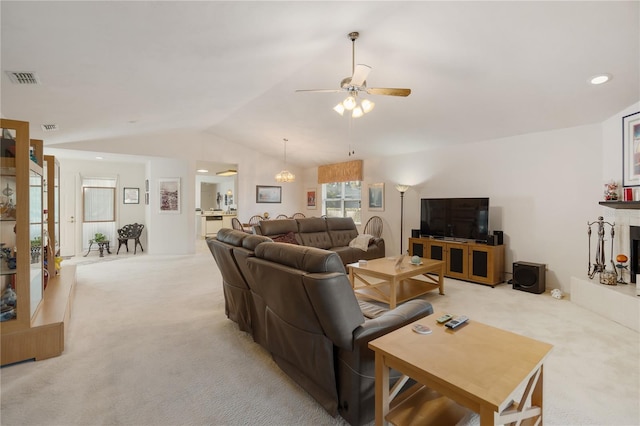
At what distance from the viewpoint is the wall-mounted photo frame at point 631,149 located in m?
3.52

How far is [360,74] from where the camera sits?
2.78 metres

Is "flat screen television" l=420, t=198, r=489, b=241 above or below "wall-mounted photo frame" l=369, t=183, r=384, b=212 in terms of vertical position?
below

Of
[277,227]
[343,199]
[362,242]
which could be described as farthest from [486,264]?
[343,199]

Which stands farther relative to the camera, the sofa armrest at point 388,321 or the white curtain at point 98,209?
the white curtain at point 98,209

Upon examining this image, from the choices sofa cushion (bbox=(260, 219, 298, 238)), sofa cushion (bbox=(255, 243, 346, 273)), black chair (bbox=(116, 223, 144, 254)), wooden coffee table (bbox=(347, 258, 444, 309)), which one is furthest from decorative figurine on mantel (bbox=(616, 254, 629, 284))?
black chair (bbox=(116, 223, 144, 254))

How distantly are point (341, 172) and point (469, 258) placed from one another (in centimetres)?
397

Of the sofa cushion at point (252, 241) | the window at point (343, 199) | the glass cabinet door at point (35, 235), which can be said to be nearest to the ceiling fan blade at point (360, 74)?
the sofa cushion at point (252, 241)

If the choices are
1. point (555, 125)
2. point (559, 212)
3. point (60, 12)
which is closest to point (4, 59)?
point (60, 12)

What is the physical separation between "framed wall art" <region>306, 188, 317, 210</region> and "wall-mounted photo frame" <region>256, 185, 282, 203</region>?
2.81 ft

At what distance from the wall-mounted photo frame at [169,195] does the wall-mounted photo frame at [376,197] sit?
16.0 ft

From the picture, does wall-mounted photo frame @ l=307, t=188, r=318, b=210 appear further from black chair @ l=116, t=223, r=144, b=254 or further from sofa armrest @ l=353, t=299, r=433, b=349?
sofa armrest @ l=353, t=299, r=433, b=349

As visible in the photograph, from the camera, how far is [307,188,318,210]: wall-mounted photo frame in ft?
29.6

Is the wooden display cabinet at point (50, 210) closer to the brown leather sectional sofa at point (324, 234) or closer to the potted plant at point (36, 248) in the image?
the potted plant at point (36, 248)

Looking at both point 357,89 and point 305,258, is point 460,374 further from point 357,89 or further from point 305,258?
point 357,89
